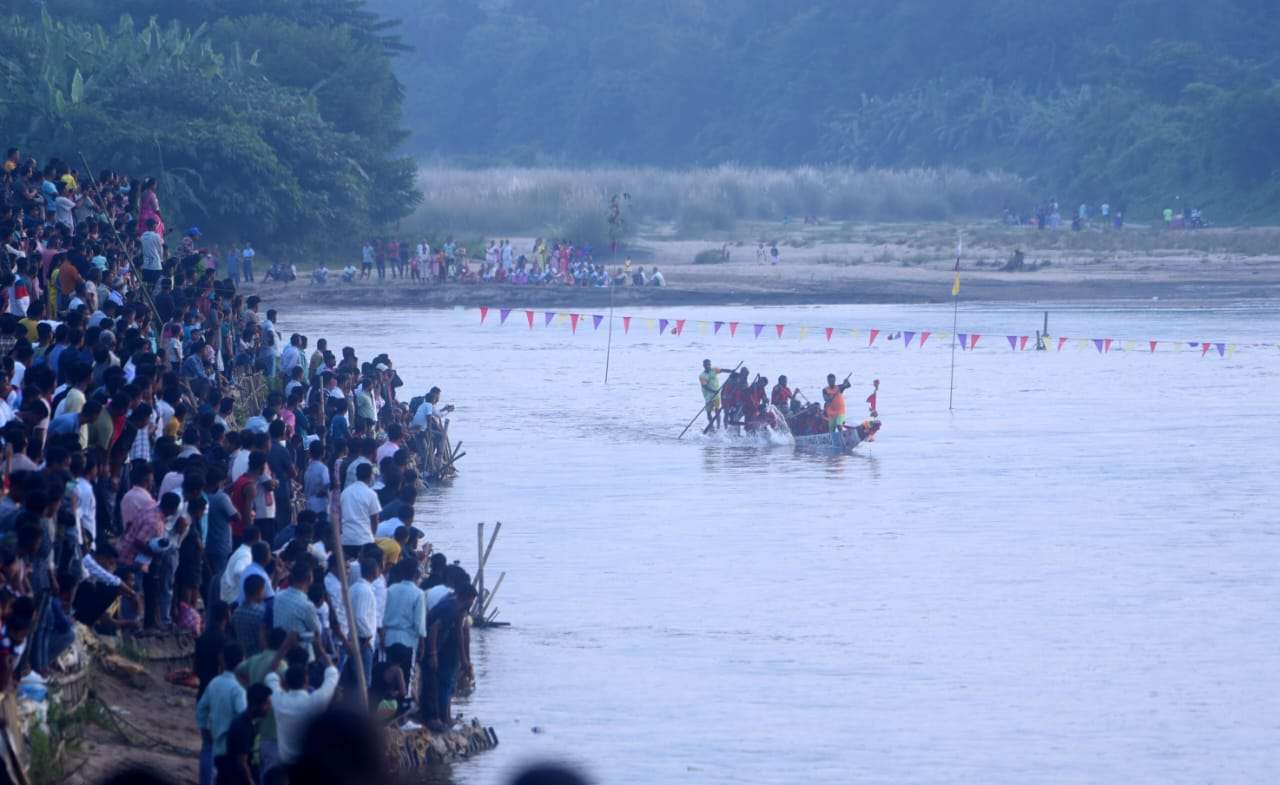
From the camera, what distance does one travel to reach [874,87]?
301 feet

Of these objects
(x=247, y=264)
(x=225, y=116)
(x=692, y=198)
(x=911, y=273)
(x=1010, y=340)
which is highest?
(x=225, y=116)

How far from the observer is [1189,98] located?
78688 mm

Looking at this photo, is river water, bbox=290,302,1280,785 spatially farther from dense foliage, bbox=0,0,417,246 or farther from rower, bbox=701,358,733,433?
dense foliage, bbox=0,0,417,246

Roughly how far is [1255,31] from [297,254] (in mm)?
47445

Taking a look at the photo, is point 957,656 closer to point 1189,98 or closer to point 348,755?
point 348,755

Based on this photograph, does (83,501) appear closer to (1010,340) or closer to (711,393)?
(711,393)

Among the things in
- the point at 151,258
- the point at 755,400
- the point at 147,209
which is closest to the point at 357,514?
the point at 151,258

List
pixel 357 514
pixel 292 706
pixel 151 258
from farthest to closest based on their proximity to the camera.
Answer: pixel 151 258, pixel 357 514, pixel 292 706

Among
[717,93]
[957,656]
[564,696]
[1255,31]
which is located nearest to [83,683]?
[564,696]

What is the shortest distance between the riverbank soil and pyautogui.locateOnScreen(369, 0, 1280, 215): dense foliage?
8700mm

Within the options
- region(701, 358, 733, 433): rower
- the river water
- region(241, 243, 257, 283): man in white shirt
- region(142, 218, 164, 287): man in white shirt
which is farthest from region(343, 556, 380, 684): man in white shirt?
region(241, 243, 257, 283): man in white shirt

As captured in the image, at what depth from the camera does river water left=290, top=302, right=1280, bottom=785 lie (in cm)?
1397

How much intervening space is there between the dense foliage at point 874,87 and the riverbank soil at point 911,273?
8.70 m

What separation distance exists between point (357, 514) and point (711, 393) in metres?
17.4
